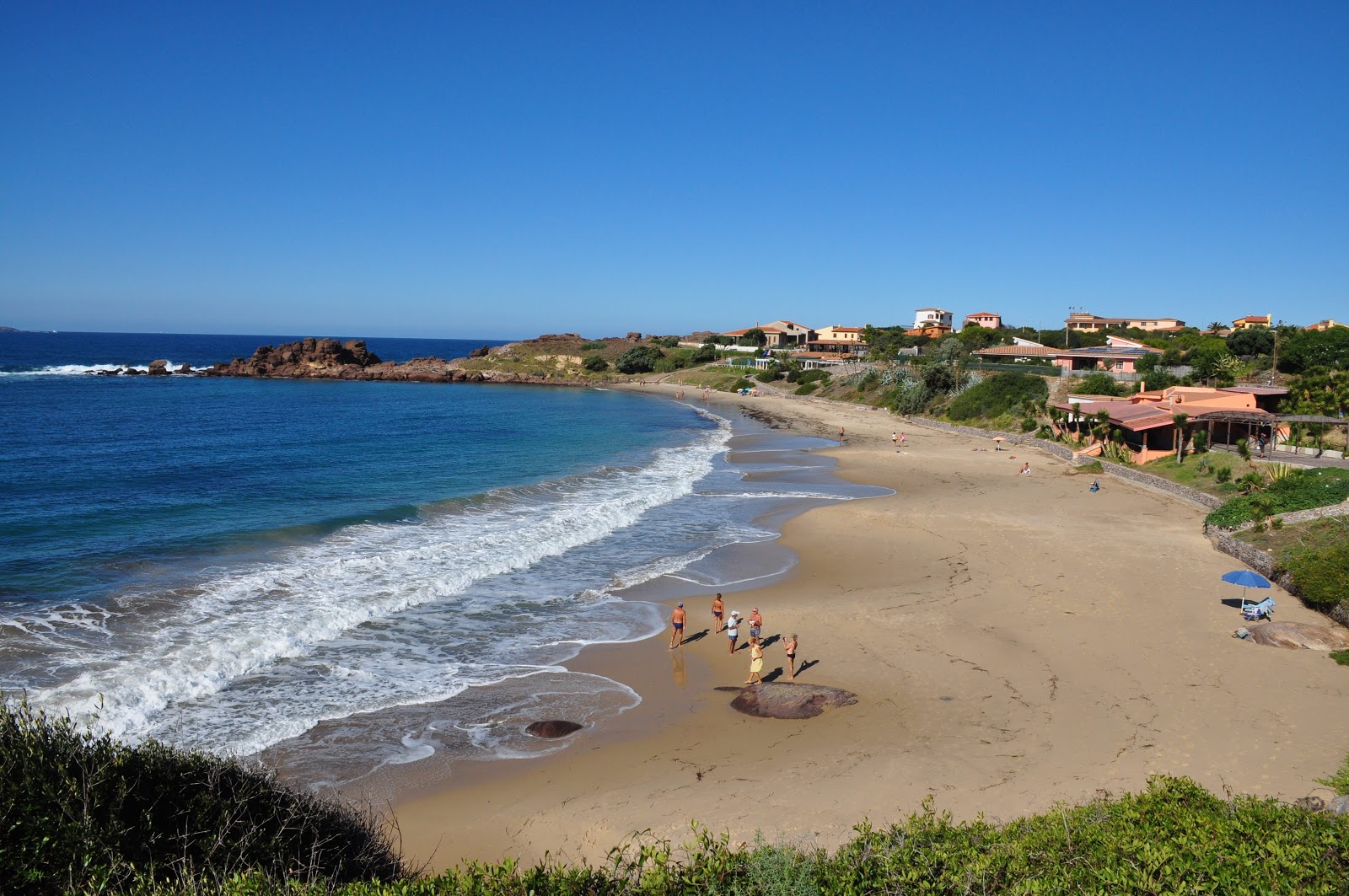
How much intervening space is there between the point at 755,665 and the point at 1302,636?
10615 millimetres

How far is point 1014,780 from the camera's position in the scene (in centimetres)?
1103

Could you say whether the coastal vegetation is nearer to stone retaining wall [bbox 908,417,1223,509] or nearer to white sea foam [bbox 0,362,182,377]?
stone retaining wall [bbox 908,417,1223,509]

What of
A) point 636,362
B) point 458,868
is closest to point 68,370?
point 636,362

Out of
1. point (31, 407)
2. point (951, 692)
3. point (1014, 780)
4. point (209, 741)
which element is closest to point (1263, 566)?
point (951, 692)

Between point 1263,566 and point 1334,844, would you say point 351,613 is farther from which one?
point 1263,566

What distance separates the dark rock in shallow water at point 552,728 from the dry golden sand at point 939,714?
26cm

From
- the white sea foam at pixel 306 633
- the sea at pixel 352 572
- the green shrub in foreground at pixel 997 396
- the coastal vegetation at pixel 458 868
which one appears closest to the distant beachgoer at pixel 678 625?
the sea at pixel 352 572

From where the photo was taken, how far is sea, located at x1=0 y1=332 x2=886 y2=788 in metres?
13.2

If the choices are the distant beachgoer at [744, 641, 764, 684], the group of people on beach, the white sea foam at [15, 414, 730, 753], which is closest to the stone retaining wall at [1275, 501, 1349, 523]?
the group of people on beach

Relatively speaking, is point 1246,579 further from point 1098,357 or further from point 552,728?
point 1098,357

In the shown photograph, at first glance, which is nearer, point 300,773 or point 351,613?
point 300,773

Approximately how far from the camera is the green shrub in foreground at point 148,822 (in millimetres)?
6043

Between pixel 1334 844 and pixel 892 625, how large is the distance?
10.2m

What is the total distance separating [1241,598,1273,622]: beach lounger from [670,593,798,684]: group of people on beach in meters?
9.47
